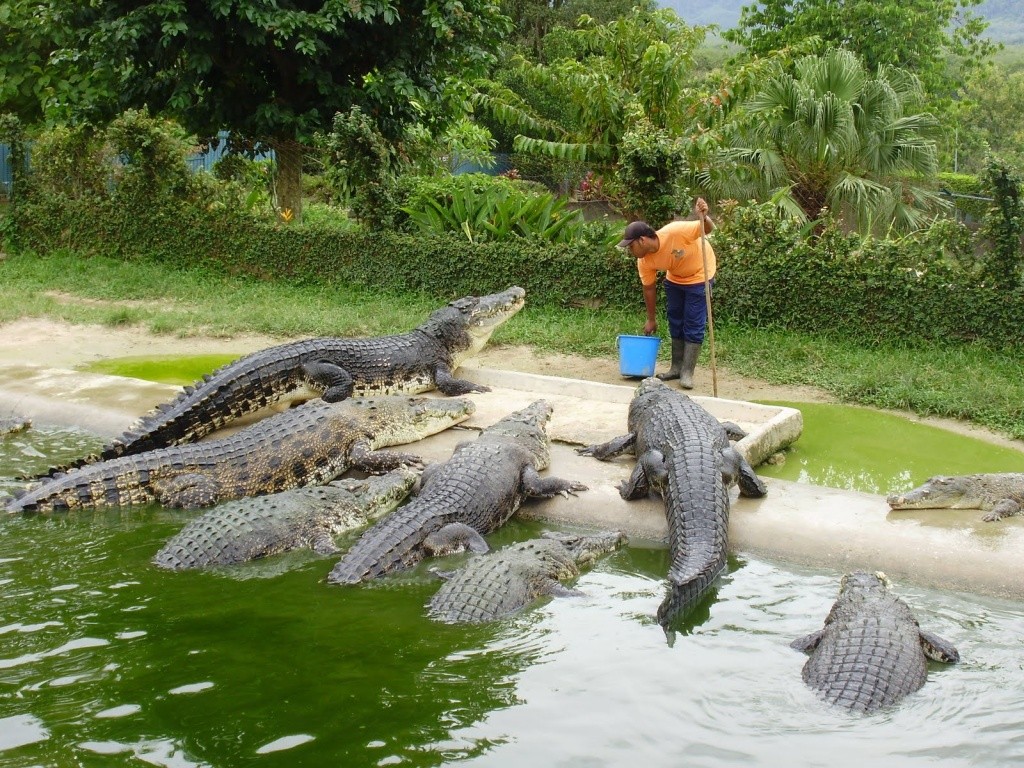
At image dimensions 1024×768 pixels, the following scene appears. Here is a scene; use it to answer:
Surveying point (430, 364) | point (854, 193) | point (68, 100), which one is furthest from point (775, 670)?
point (68, 100)

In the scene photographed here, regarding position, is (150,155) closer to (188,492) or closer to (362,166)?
(362,166)

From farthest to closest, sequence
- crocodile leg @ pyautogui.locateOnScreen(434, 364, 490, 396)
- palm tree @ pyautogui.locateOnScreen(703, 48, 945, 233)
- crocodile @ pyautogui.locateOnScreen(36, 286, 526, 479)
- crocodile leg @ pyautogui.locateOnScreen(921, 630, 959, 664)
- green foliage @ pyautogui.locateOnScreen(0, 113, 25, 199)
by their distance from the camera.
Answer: green foliage @ pyautogui.locateOnScreen(0, 113, 25, 199)
palm tree @ pyautogui.locateOnScreen(703, 48, 945, 233)
crocodile leg @ pyautogui.locateOnScreen(434, 364, 490, 396)
crocodile @ pyautogui.locateOnScreen(36, 286, 526, 479)
crocodile leg @ pyautogui.locateOnScreen(921, 630, 959, 664)

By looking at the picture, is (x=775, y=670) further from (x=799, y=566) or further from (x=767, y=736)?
(x=799, y=566)

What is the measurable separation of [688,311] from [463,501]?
3.99 m

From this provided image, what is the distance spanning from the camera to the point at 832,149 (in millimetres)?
14914

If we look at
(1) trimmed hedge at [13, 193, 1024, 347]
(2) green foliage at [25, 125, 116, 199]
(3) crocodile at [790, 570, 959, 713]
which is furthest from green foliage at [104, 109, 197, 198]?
(3) crocodile at [790, 570, 959, 713]

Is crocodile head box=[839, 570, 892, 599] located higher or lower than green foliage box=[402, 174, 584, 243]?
lower

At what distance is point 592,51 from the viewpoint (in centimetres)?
2617

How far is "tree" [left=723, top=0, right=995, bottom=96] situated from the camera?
25.6 metres

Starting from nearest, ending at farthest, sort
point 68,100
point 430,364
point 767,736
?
1. point 767,736
2. point 430,364
3. point 68,100

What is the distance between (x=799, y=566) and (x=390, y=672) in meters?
2.33

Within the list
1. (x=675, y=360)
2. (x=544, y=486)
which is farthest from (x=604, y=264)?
(x=544, y=486)

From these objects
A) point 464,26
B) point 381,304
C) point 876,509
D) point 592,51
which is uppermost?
point 592,51

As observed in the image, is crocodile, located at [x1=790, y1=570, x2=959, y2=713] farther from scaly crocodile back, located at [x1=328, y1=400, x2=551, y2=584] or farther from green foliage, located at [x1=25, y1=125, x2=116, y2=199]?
green foliage, located at [x1=25, y1=125, x2=116, y2=199]
